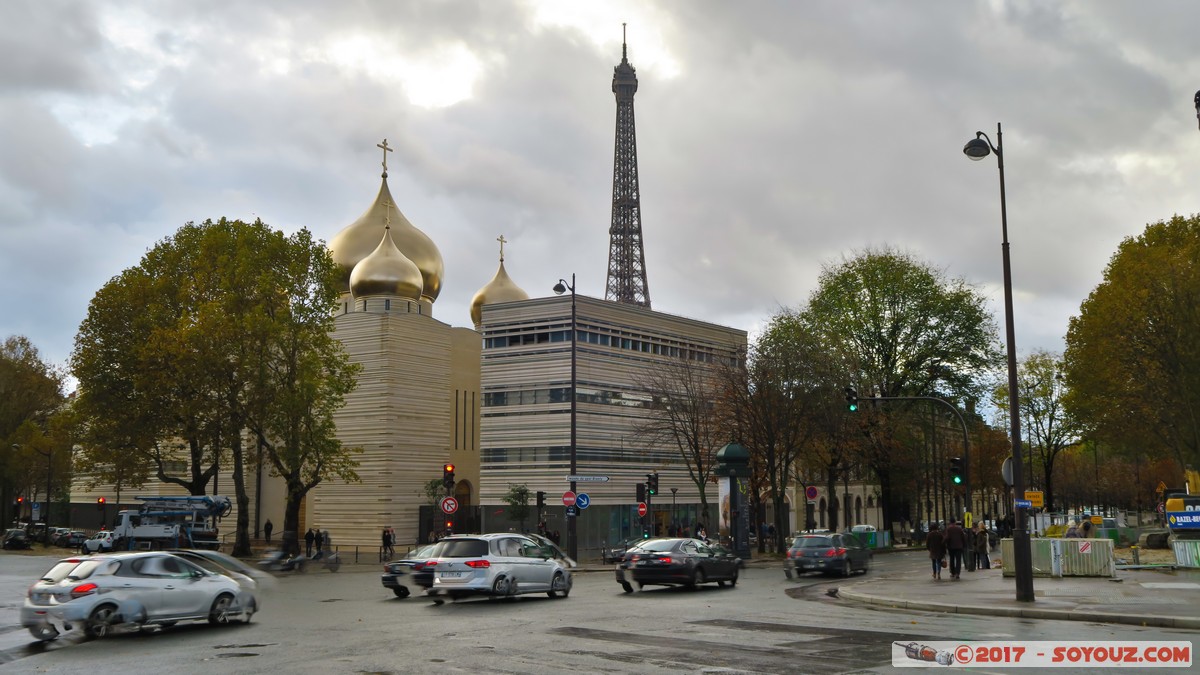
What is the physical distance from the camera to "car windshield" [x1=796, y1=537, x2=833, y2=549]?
30828 millimetres

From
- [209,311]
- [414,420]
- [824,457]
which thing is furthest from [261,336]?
[824,457]

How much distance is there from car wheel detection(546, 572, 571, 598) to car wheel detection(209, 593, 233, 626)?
24.7 feet

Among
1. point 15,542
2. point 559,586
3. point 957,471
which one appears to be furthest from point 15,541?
point 957,471

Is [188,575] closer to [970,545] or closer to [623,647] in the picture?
[623,647]

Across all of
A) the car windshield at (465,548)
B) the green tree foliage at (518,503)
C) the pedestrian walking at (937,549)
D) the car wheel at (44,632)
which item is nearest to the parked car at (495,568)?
the car windshield at (465,548)

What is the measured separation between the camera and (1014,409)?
20.2 m

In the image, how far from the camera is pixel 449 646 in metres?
13.4

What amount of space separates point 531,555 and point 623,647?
9.35m

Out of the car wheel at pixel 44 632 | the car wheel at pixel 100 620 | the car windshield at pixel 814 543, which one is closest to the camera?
the car wheel at pixel 44 632

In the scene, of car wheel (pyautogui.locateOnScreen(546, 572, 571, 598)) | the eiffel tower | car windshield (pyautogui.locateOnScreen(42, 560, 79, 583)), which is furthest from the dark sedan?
the eiffel tower

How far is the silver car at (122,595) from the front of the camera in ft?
48.3

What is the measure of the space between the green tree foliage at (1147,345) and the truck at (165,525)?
130 feet

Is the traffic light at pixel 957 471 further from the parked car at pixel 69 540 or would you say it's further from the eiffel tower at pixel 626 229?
the eiffel tower at pixel 626 229

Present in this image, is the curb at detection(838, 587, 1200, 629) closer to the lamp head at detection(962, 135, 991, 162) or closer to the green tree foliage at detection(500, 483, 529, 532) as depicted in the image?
the lamp head at detection(962, 135, 991, 162)
